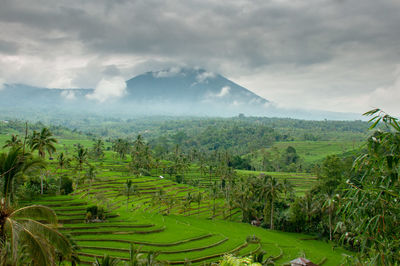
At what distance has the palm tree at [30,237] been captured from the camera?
6496mm

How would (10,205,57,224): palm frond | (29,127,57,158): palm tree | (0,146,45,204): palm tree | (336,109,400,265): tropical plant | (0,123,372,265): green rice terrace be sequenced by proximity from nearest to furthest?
1. (10,205,57,224): palm frond
2. (336,109,400,265): tropical plant
3. (0,146,45,204): palm tree
4. (0,123,372,265): green rice terrace
5. (29,127,57,158): palm tree

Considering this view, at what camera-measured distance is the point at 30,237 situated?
21.6ft

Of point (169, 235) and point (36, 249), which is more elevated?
point (36, 249)

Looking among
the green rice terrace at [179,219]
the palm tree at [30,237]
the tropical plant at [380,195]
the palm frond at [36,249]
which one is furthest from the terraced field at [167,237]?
the tropical plant at [380,195]

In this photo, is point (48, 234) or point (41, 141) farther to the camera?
point (41, 141)

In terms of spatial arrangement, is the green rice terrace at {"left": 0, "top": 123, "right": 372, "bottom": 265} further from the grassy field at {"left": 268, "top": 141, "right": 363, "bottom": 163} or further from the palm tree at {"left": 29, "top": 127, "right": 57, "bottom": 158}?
the grassy field at {"left": 268, "top": 141, "right": 363, "bottom": 163}

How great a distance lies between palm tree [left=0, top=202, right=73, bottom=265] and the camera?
256 inches

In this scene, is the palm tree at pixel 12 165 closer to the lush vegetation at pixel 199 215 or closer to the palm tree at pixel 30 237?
the lush vegetation at pixel 199 215

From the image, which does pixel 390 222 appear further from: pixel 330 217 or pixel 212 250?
pixel 330 217

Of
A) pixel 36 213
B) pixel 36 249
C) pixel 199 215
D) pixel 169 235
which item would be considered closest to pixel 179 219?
pixel 199 215

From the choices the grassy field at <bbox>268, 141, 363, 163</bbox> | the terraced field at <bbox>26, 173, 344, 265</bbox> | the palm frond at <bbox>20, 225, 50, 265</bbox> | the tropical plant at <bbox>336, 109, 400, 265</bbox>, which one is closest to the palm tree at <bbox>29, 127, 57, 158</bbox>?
the terraced field at <bbox>26, 173, 344, 265</bbox>

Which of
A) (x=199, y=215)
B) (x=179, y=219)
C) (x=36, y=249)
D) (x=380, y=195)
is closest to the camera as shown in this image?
(x=36, y=249)

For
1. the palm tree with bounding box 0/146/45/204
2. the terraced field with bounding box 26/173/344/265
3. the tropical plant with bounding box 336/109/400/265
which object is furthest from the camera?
the terraced field with bounding box 26/173/344/265

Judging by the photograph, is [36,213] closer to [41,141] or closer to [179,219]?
[41,141]
